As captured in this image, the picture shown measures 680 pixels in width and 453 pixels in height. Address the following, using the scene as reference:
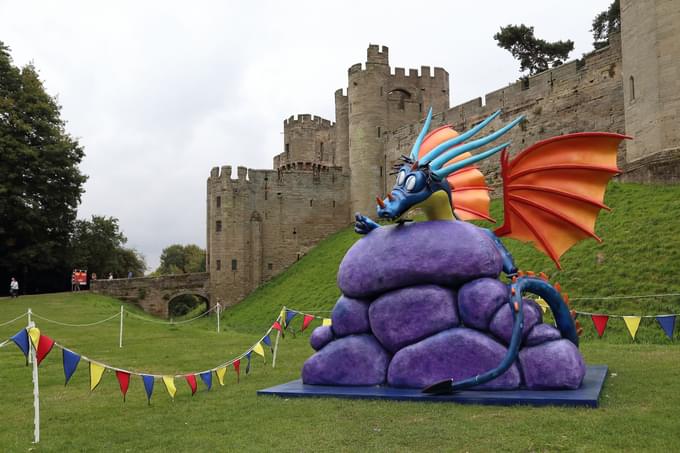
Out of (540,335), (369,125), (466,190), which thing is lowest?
(540,335)

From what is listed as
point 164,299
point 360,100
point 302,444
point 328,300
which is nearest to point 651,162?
point 328,300

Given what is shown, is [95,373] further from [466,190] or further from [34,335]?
[466,190]

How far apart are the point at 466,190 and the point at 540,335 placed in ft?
10.1

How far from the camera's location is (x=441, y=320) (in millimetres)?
7969

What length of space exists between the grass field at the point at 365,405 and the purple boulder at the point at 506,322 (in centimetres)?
104

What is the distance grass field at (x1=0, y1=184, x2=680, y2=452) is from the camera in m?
5.88

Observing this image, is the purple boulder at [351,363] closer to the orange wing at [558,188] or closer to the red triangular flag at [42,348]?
the orange wing at [558,188]

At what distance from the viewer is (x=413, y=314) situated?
8.06 metres

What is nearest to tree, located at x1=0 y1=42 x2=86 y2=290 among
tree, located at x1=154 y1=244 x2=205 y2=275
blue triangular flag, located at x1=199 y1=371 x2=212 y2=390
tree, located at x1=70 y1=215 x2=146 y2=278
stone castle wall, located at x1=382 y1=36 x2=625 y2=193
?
tree, located at x1=70 y1=215 x2=146 y2=278

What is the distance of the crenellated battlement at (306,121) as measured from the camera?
50062 mm

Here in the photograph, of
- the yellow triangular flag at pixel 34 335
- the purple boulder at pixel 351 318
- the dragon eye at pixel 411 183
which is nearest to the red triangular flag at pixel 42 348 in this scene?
the yellow triangular flag at pixel 34 335

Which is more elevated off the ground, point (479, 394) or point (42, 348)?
point (42, 348)

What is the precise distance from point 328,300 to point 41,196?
18.5m

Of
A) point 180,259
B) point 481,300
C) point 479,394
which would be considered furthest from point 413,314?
point 180,259
